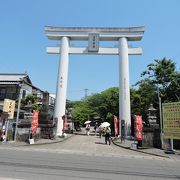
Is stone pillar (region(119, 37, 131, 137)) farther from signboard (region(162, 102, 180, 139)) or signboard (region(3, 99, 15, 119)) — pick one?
signboard (region(3, 99, 15, 119))

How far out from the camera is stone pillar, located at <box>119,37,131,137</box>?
29125 millimetres

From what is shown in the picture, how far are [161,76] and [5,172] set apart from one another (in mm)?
26786

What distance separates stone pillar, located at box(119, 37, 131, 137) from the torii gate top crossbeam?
35.6 inches

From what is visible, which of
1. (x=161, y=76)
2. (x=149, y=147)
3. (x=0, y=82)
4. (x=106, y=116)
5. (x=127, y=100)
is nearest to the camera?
(x=149, y=147)

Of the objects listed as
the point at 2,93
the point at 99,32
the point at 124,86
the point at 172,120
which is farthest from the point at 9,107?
the point at 99,32

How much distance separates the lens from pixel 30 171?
8.23 metres

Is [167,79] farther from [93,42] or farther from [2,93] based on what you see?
[2,93]

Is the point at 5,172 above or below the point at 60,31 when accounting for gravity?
below

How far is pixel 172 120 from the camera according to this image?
18.4 metres

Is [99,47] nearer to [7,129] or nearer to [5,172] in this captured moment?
Answer: [7,129]

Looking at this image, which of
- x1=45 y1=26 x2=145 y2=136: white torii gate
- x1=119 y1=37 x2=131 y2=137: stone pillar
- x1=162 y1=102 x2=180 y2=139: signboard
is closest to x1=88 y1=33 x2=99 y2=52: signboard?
x1=45 y1=26 x2=145 y2=136: white torii gate

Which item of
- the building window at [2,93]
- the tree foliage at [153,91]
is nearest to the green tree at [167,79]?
the tree foliage at [153,91]

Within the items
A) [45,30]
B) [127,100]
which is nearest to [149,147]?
[127,100]

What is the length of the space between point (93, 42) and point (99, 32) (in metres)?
1.56
